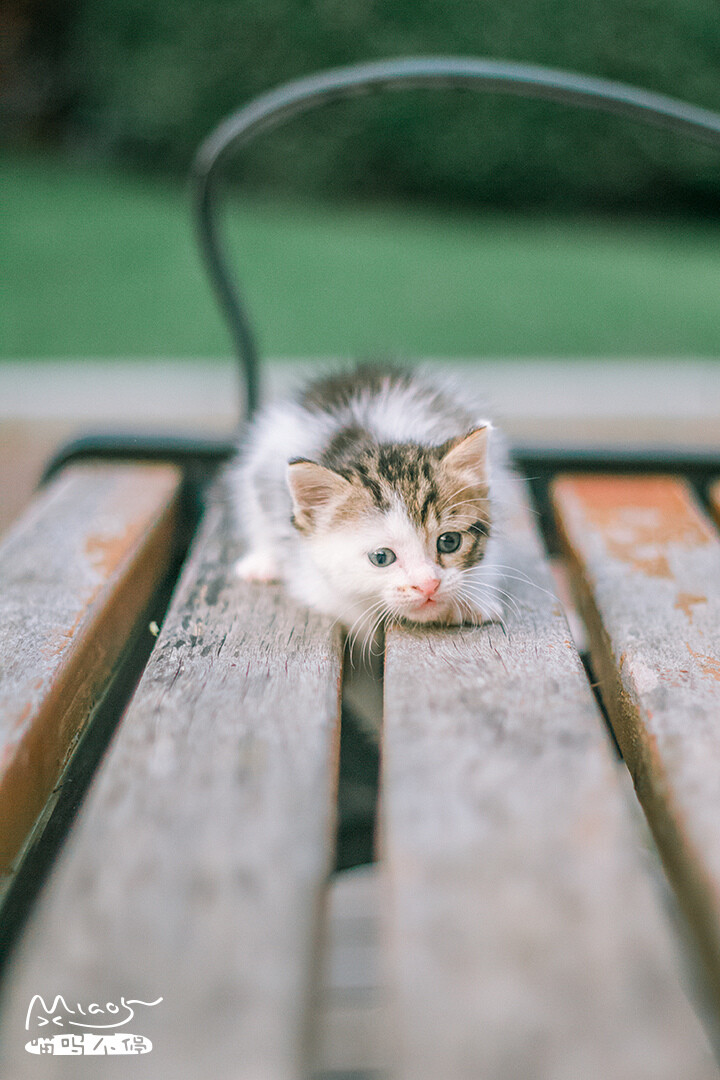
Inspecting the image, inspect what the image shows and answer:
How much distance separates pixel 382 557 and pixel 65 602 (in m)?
0.48

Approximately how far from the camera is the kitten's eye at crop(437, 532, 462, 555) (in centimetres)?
132

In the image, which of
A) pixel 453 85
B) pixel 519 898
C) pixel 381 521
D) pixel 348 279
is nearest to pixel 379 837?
pixel 519 898

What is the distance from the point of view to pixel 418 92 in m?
5.34

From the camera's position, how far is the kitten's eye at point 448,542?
4.33 ft

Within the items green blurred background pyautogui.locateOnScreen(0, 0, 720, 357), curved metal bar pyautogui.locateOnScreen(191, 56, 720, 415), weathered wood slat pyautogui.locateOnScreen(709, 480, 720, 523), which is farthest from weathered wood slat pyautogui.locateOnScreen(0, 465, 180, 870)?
green blurred background pyautogui.locateOnScreen(0, 0, 720, 357)

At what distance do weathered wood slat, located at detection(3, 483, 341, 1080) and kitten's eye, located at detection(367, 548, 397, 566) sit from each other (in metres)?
0.32

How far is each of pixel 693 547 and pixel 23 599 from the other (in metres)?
1.02

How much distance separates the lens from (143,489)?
5.27 ft

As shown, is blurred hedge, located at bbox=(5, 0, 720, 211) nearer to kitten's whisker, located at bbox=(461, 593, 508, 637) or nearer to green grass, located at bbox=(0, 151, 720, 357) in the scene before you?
green grass, located at bbox=(0, 151, 720, 357)

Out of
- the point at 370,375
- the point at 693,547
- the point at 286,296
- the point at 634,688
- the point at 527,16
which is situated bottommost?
the point at 634,688

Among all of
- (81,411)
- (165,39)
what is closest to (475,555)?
(81,411)

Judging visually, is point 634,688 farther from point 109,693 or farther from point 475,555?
point 109,693
